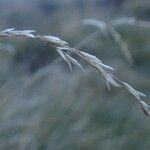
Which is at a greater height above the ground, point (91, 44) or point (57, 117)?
point (57, 117)

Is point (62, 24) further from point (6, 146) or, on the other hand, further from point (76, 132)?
point (6, 146)

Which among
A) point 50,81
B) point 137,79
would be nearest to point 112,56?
point 137,79

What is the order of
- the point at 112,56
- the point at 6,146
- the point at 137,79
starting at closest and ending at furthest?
the point at 6,146, the point at 137,79, the point at 112,56

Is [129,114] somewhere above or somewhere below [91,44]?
above

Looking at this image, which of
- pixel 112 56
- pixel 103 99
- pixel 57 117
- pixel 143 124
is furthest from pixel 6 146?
pixel 112 56

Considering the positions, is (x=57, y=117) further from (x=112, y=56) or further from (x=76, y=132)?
(x=112, y=56)

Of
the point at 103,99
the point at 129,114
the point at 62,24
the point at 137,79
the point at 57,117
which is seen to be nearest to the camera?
the point at 57,117

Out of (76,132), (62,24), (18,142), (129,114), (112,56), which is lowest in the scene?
(62,24)

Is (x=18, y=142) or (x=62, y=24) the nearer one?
(x=18, y=142)

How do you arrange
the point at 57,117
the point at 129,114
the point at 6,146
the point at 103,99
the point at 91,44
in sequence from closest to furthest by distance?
the point at 6,146, the point at 57,117, the point at 129,114, the point at 103,99, the point at 91,44
